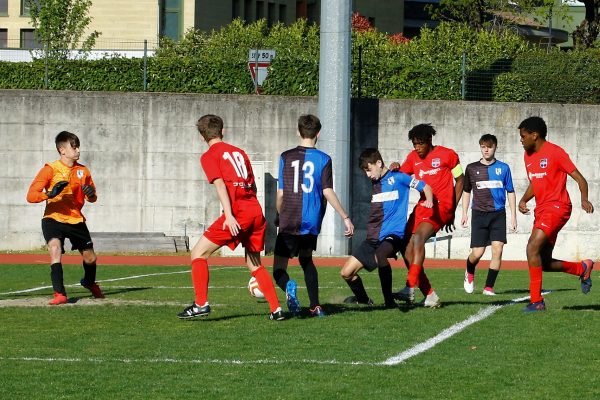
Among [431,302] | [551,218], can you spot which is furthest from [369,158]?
[551,218]

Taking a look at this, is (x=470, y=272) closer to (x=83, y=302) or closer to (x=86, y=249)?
(x=86, y=249)

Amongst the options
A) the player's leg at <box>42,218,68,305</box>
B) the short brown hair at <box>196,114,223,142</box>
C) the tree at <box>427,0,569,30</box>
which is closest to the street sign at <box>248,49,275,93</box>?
the tree at <box>427,0,569,30</box>

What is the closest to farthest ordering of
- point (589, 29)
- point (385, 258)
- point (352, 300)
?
point (385, 258) < point (352, 300) < point (589, 29)

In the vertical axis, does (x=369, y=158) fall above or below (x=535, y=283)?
above

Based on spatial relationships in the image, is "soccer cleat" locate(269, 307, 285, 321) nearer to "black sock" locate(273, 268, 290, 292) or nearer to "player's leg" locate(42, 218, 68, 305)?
"black sock" locate(273, 268, 290, 292)

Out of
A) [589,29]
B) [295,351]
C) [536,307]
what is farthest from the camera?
[589,29]

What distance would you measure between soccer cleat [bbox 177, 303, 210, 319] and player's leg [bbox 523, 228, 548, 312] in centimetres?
313

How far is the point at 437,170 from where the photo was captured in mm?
13797

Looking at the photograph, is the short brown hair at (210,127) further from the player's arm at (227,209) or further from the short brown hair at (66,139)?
the short brown hair at (66,139)

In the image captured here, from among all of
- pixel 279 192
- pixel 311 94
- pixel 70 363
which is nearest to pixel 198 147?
pixel 311 94

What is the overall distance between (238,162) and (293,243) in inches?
37.5

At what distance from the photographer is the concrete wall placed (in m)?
26.5

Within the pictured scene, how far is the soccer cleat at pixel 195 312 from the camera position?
11562 millimetres

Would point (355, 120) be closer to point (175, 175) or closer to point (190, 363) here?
point (175, 175)
